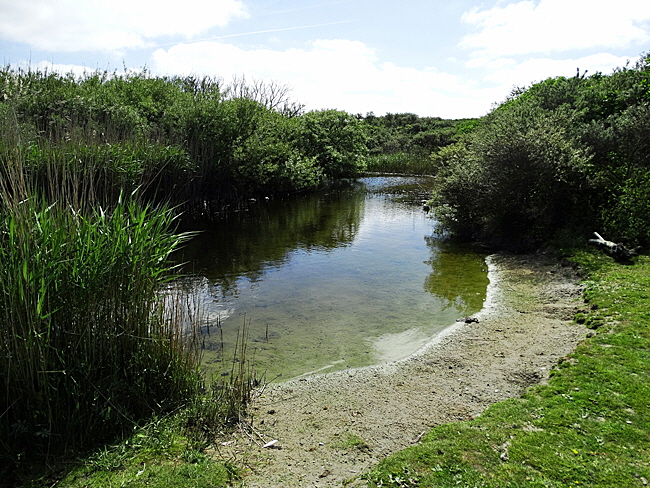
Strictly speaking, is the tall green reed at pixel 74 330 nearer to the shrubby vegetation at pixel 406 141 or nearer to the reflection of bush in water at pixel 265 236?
the reflection of bush in water at pixel 265 236

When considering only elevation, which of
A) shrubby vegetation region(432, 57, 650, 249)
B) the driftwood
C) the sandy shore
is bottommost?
the sandy shore

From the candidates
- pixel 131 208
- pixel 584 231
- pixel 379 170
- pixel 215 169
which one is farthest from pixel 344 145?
pixel 131 208

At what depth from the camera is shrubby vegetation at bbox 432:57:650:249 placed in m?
13.5

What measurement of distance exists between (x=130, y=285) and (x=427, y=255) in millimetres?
12306

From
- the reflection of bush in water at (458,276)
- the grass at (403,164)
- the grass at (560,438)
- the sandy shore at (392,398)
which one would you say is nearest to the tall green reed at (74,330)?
the sandy shore at (392,398)

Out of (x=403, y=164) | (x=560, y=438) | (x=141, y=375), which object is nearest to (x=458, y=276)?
(x=560, y=438)

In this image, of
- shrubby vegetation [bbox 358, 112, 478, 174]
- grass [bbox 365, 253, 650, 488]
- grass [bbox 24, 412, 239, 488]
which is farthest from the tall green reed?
shrubby vegetation [bbox 358, 112, 478, 174]

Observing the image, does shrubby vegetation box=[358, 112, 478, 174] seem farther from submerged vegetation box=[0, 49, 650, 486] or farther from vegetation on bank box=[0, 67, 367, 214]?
submerged vegetation box=[0, 49, 650, 486]

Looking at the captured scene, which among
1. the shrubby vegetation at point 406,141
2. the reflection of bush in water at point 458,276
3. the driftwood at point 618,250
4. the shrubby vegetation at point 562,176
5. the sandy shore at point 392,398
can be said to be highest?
the shrubby vegetation at point 406,141

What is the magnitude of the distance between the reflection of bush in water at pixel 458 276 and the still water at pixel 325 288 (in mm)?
29

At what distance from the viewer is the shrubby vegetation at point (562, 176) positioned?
13492mm

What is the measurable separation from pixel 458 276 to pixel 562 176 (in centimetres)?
493

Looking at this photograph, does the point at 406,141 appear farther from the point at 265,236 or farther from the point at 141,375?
the point at 141,375

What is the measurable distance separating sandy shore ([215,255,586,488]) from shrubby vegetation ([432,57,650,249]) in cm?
506
